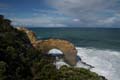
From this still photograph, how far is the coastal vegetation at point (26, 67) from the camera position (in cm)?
1442

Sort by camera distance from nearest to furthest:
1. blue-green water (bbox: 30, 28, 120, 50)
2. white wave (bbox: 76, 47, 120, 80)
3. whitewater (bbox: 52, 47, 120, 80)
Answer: whitewater (bbox: 52, 47, 120, 80)
white wave (bbox: 76, 47, 120, 80)
blue-green water (bbox: 30, 28, 120, 50)

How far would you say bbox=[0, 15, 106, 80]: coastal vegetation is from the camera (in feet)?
47.3

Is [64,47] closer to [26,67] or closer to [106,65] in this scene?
[106,65]

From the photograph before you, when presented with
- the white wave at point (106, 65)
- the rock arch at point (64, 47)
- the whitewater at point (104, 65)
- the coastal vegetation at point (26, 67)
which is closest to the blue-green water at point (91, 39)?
the white wave at point (106, 65)

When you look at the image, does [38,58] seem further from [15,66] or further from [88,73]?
[88,73]

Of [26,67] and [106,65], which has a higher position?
[26,67]

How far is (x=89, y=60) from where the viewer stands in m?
41.5

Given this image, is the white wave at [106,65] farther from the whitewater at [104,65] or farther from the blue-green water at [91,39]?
the blue-green water at [91,39]

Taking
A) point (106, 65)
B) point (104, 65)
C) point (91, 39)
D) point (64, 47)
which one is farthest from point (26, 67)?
point (91, 39)

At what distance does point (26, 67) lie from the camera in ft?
54.3

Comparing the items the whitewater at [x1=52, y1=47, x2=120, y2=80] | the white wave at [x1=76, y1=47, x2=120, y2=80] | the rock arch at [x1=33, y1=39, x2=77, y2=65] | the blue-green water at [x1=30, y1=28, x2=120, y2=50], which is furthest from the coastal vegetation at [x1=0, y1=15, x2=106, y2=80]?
the blue-green water at [x1=30, y1=28, x2=120, y2=50]

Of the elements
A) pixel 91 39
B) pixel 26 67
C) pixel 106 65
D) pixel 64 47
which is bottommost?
pixel 91 39

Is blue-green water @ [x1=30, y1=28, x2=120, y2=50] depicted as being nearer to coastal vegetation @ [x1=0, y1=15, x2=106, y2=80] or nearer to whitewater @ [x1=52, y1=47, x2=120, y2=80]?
whitewater @ [x1=52, y1=47, x2=120, y2=80]

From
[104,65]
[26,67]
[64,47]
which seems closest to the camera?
[26,67]
